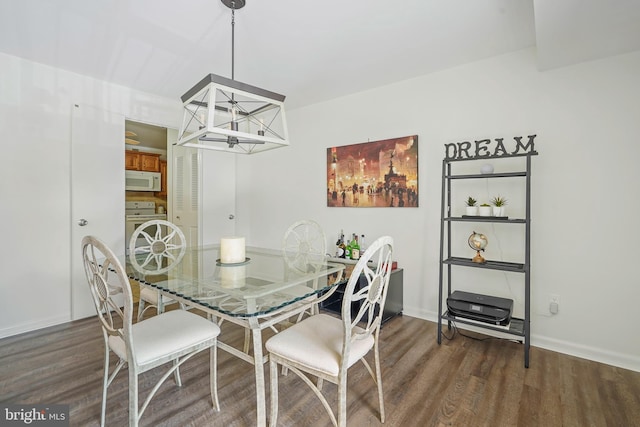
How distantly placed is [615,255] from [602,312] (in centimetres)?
41

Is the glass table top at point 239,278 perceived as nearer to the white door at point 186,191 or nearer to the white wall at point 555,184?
the white wall at point 555,184

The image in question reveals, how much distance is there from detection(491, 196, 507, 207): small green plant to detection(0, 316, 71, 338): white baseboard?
389 cm

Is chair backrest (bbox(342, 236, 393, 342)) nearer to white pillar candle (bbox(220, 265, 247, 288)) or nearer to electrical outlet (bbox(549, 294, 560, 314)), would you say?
white pillar candle (bbox(220, 265, 247, 288))

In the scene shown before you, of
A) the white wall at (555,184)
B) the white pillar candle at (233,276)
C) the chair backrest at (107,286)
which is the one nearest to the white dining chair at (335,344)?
the white pillar candle at (233,276)

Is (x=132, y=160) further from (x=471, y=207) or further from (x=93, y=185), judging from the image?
(x=471, y=207)

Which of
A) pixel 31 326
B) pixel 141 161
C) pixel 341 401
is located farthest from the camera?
pixel 141 161

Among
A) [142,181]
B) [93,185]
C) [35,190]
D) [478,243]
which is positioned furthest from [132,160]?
[478,243]

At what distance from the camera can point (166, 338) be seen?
146cm

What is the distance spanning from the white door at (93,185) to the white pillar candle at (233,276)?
6.26 ft

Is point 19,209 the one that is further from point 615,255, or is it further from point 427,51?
point 615,255

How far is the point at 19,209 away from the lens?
2.58 metres

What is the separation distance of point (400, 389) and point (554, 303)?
4.66 ft

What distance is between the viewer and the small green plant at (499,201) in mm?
2277

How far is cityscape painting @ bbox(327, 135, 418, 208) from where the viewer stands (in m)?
2.93
